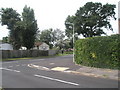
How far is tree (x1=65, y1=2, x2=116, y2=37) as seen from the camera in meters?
43.8

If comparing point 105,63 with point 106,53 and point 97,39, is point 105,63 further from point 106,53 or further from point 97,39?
point 97,39

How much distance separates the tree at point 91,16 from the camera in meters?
43.8

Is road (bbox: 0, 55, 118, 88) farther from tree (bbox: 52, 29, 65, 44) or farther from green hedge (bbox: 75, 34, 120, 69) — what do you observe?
tree (bbox: 52, 29, 65, 44)

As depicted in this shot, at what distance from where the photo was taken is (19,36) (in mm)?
44750

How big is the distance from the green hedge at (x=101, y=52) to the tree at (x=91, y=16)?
27.7 metres

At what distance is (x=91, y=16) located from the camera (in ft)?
141

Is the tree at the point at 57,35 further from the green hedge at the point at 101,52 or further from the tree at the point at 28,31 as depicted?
the green hedge at the point at 101,52

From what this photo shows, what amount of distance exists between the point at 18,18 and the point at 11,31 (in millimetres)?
5417

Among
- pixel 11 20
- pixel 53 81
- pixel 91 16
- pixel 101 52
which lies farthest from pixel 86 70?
pixel 11 20

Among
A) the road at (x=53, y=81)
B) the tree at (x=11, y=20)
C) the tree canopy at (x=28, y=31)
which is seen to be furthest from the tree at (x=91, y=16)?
the road at (x=53, y=81)

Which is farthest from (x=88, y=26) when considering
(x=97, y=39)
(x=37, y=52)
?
(x=97, y=39)

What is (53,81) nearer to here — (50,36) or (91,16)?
(91,16)

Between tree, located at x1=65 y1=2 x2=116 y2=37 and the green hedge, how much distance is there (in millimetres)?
27740

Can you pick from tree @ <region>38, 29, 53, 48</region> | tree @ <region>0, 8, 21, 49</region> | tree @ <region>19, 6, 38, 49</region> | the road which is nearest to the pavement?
the road
